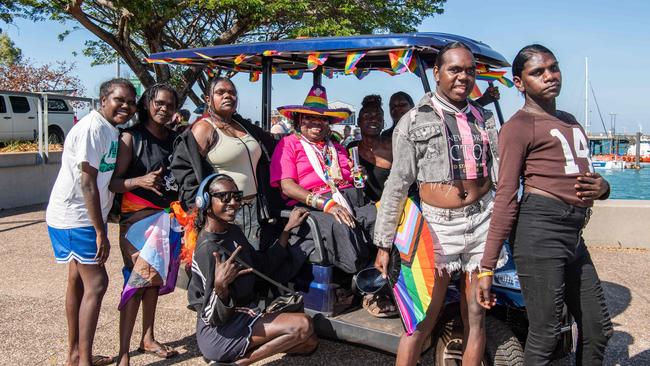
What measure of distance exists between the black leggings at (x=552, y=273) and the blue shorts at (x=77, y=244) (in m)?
2.46

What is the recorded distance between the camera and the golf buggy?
313 centimetres

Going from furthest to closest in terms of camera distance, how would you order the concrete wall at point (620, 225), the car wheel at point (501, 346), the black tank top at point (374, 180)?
the concrete wall at point (620, 225), the black tank top at point (374, 180), the car wheel at point (501, 346)

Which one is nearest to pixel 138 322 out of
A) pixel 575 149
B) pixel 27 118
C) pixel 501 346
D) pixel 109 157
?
pixel 109 157

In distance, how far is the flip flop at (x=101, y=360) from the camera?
391 centimetres

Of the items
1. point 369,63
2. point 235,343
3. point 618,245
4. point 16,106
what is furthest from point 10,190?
point 618,245

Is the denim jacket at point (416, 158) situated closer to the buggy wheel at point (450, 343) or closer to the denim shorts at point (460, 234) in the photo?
the denim shorts at point (460, 234)

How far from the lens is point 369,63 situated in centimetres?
488

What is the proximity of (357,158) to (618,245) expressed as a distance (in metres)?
4.80

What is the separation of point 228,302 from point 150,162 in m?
1.19

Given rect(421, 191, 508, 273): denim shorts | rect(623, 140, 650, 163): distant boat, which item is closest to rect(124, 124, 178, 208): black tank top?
rect(421, 191, 508, 273): denim shorts

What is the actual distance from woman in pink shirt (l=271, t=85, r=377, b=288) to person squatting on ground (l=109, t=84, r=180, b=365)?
0.78m

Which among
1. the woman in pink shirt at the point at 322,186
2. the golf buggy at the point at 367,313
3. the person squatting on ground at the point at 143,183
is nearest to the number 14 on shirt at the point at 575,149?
the golf buggy at the point at 367,313

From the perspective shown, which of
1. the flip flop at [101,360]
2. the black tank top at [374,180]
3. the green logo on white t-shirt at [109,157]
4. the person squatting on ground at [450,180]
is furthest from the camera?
the black tank top at [374,180]

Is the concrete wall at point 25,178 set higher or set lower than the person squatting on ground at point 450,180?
lower
